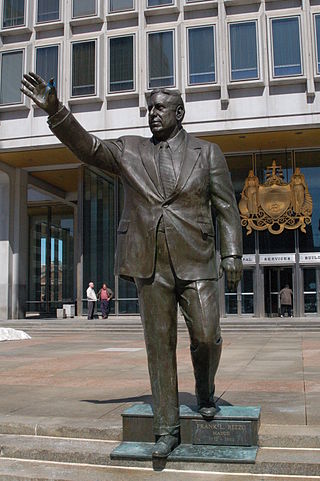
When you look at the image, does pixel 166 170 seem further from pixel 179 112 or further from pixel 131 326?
pixel 131 326

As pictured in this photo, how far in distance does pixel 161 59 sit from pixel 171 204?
20.5 meters

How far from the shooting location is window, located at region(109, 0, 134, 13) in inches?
937

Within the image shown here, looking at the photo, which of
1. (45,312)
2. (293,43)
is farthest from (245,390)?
(45,312)

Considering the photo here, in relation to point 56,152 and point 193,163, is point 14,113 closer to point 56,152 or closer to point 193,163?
point 56,152

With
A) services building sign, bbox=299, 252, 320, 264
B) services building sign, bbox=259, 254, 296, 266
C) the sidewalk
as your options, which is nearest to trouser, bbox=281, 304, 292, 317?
services building sign, bbox=259, 254, 296, 266

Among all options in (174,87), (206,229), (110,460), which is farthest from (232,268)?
(174,87)

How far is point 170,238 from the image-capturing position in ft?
13.2

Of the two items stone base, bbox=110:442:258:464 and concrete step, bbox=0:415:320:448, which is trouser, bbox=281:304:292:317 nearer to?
concrete step, bbox=0:415:320:448

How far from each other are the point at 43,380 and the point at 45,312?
29.0 meters

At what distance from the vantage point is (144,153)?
14.1 ft

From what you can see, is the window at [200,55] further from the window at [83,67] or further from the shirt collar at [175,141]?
the shirt collar at [175,141]

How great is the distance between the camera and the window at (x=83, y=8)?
2422 centimetres

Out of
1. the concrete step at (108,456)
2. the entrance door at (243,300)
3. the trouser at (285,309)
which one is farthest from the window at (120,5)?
the concrete step at (108,456)

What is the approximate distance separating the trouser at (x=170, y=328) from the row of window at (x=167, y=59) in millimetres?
19442
